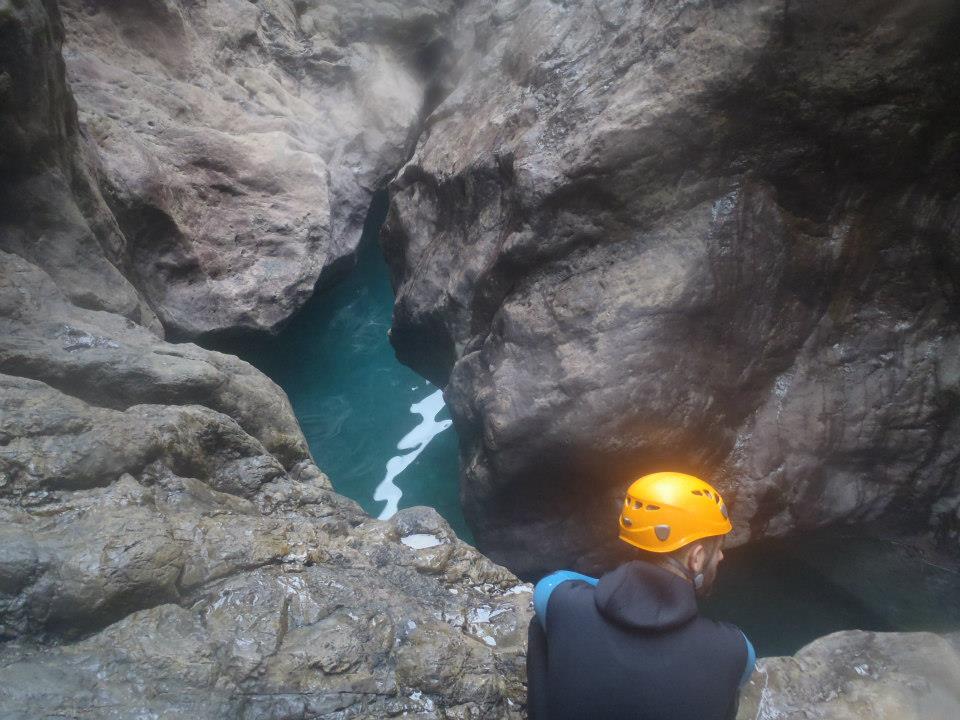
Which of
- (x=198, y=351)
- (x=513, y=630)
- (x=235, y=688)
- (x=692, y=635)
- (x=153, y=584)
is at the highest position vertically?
(x=198, y=351)

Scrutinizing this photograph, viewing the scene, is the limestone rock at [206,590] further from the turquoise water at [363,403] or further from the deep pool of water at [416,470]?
the turquoise water at [363,403]

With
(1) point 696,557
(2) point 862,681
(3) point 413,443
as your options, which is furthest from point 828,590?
(3) point 413,443

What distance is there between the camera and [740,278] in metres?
3.24

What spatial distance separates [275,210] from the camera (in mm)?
5145

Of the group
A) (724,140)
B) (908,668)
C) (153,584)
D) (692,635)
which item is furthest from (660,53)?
(153,584)

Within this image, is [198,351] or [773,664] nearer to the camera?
[773,664]

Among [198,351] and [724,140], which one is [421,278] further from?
[724,140]

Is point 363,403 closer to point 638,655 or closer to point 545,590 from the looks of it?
point 545,590

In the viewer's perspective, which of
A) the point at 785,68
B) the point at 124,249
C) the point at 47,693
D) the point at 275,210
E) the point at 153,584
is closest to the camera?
the point at 47,693

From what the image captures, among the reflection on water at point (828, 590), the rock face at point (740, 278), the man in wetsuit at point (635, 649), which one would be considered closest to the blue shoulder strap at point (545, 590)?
the man in wetsuit at point (635, 649)

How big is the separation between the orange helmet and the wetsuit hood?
0.16m

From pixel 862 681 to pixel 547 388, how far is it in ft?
5.59

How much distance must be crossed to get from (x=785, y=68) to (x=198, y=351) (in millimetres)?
3066

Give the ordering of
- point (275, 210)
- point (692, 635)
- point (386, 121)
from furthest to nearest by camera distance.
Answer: point (386, 121) < point (275, 210) < point (692, 635)
